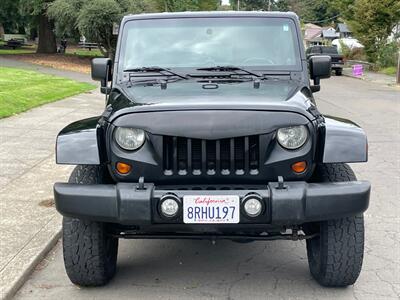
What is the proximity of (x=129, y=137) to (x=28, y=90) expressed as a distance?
1267 cm

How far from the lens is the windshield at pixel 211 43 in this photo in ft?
15.6

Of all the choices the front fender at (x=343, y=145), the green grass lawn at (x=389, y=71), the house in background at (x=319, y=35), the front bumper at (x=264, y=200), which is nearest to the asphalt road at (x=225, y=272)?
the front bumper at (x=264, y=200)

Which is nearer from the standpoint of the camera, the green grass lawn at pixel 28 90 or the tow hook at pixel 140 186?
the tow hook at pixel 140 186

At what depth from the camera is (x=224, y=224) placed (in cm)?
348

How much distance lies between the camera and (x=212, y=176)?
359 centimetres

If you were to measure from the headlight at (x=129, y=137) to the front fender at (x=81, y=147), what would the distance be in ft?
0.51

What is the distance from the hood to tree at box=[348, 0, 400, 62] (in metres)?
31.7

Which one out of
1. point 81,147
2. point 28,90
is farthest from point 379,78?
point 81,147

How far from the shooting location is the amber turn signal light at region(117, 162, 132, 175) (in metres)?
3.61

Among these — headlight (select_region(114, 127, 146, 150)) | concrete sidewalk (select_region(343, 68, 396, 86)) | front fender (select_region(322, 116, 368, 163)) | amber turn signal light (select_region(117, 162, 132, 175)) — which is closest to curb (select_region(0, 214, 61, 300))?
amber turn signal light (select_region(117, 162, 132, 175))

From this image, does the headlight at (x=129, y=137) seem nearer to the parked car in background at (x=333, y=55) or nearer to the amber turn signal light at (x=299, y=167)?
the amber turn signal light at (x=299, y=167)

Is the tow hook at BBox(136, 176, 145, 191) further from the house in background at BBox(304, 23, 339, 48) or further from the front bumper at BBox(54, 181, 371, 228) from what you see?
the house in background at BBox(304, 23, 339, 48)

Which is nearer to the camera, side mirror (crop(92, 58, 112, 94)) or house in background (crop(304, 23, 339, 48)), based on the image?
side mirror (crop(92, 58, 112, 94))

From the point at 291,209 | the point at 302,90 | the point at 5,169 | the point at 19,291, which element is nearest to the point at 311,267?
the point at 291,209
